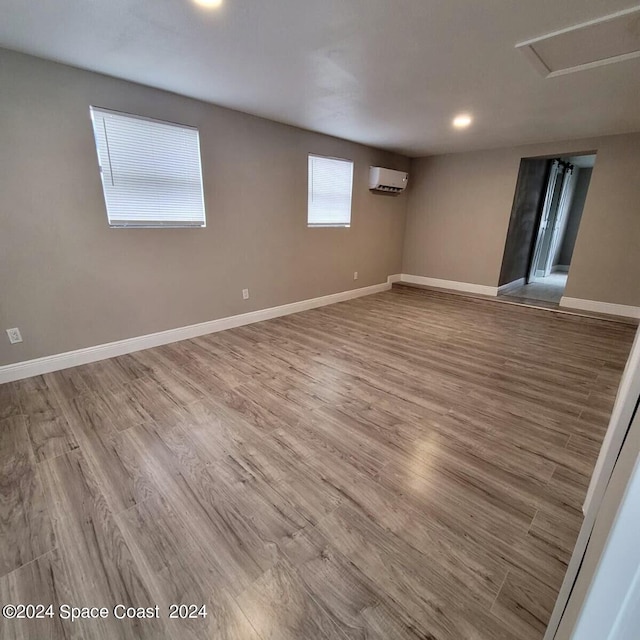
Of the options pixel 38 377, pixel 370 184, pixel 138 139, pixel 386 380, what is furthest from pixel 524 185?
pixel 38 377

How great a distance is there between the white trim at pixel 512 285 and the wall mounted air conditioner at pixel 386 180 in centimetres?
250

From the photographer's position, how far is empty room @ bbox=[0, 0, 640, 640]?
112 centimetres

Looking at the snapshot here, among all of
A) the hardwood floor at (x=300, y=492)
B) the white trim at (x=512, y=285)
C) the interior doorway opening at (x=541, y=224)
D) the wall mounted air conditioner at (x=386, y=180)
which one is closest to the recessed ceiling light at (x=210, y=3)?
the hardwood floor at (x=300, y=492)

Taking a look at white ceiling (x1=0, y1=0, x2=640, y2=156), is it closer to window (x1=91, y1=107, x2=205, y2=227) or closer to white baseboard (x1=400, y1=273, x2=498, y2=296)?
window (x1=91, y1=107, x2=205, y2=227)

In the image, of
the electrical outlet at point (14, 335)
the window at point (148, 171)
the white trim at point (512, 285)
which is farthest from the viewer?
the white trim at point (512, 285)

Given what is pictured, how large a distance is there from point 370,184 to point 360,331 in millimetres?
2709

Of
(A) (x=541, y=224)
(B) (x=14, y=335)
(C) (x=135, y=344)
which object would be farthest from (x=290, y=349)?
(A) (x=541, y=224)

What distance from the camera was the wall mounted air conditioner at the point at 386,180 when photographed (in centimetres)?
510

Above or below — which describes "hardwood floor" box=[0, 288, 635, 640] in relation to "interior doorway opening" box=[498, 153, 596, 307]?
below

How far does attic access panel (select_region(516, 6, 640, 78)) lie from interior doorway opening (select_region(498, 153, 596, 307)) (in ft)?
9.92

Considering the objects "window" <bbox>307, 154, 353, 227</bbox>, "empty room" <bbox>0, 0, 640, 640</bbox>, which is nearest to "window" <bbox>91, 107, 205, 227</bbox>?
"empty room" <bbox>0, 0, 640, 640</bbox>

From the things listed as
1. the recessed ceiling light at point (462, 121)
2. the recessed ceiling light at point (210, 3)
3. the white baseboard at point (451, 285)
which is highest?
the recessed ceiling light at point (462, 121)

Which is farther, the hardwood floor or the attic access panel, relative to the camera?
the attic access panel

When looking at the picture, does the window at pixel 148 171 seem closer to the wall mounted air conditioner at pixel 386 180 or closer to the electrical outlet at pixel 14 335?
the electrical outlet at pixel 14 335
